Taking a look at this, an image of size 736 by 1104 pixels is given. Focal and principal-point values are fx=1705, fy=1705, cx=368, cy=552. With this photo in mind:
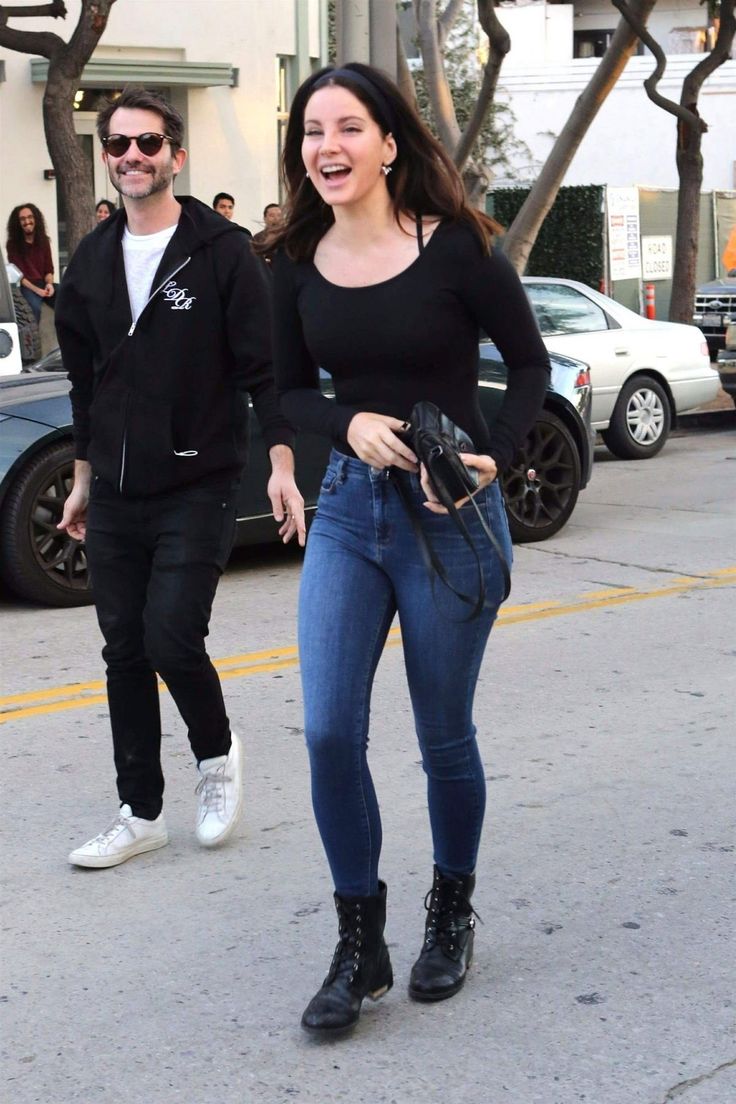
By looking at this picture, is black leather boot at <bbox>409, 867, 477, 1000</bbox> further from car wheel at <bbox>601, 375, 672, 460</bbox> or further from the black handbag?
car wheel at <bbox>601, 375, 672, 460</bbox>

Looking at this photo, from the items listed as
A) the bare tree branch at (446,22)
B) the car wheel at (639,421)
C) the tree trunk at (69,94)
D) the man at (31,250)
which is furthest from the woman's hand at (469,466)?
the bare tree branch at (446,22)

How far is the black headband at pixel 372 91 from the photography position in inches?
134

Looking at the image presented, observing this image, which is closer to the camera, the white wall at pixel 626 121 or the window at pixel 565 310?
the window at pixel 565 310

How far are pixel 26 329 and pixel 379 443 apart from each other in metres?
11.2

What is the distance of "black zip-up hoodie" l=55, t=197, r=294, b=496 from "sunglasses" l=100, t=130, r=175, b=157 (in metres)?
0.22

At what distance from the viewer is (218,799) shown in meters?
4.77

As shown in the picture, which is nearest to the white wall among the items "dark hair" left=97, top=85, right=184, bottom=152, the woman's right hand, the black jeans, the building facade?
the building facade

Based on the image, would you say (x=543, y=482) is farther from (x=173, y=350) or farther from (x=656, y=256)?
(x=656, y=256)

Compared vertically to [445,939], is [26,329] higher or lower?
higher

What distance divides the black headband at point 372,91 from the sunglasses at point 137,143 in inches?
38.9

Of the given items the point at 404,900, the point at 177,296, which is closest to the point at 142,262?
the point at 177,296

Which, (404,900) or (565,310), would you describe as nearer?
(404,900)

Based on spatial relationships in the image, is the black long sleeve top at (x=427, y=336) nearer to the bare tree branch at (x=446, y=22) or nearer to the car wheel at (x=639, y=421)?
the car wheel at (x=639, y=421)

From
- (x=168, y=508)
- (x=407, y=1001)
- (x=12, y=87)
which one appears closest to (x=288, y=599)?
(x=168, y=508)
